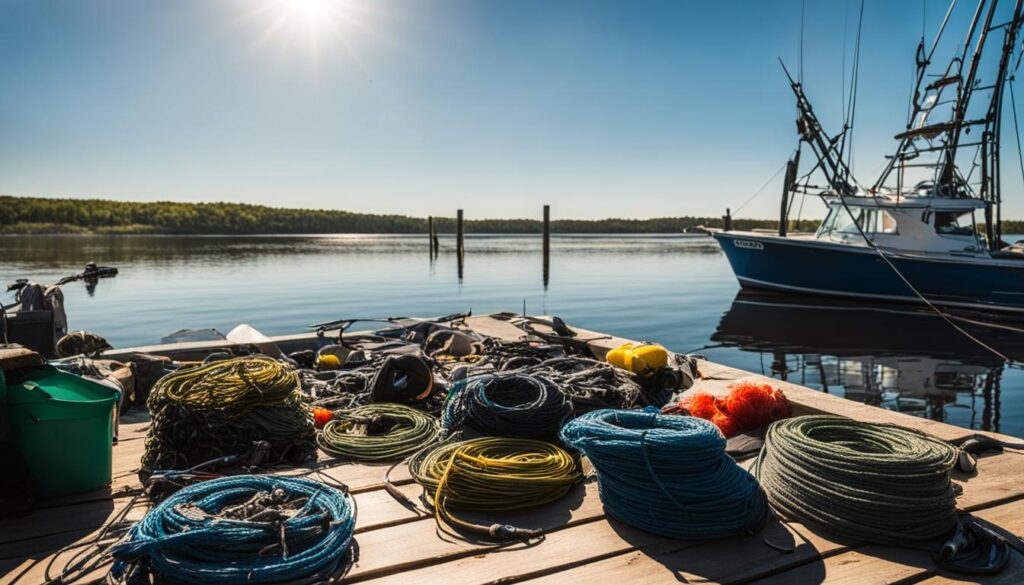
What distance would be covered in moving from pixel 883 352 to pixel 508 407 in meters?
12.9

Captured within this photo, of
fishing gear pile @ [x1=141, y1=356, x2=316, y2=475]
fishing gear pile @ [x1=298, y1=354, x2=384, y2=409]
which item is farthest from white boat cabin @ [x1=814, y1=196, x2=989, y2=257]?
fishing gear pile @ [x1=141, y1=356, x2=316, y2=475]

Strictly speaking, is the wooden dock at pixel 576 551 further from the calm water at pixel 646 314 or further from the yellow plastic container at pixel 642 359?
the calm water at pixel 646 314

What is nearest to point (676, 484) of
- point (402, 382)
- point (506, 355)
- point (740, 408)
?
point (740, 408)

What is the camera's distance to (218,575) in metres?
2.34

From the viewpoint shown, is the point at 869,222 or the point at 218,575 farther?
the point at 869,222

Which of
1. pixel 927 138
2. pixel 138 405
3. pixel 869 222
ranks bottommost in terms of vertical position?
pixel 138 405

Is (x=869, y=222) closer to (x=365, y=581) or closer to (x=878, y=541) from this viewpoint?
(x=878, y=541)

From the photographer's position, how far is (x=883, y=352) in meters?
14.1

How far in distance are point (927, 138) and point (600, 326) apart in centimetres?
1132

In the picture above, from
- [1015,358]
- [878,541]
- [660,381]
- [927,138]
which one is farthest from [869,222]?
[878,541]

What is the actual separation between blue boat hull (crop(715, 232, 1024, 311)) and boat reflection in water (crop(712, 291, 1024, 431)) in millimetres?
546

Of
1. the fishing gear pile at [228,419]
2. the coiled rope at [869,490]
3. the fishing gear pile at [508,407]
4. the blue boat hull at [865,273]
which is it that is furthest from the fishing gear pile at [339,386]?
the blue boat hull at [865,273]

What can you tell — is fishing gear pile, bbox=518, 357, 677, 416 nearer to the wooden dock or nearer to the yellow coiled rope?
the wooden dock

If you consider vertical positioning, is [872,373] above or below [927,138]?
below
